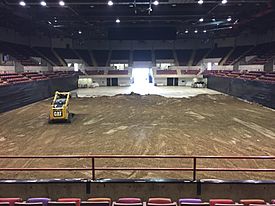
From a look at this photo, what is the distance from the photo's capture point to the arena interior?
6.73 meters

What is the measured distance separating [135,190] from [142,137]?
5.30 m

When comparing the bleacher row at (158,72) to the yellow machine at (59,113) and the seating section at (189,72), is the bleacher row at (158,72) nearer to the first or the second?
the seating section at (189,72)

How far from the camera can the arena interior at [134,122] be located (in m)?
6.73

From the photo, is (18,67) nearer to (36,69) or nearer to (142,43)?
(36,69)

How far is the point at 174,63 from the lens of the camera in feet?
159

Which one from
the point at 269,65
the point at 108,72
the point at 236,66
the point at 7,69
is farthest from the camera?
the point at 108,72

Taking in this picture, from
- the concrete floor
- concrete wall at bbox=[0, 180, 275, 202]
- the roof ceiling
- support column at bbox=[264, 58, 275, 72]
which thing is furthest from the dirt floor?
support column at bbox=[264, 58, 275, 72]

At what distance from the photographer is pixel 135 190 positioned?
6738 millimetres

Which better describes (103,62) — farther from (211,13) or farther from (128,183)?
(128,183)

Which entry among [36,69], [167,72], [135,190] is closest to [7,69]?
[36,69]

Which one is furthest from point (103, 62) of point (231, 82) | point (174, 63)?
point (231, 82)

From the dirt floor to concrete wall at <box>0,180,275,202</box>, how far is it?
102 centimetres

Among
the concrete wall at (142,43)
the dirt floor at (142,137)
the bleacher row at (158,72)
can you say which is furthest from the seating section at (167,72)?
the dirt floor at (142,137)

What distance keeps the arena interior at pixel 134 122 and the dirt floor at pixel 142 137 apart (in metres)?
0.05
